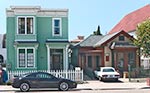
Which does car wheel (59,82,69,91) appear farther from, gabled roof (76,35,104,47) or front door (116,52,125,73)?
gabled roof (76,35,104,47)

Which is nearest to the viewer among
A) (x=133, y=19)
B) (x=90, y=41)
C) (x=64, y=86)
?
(x=64, y=86)

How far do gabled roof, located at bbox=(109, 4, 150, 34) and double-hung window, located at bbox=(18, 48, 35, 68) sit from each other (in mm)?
24809

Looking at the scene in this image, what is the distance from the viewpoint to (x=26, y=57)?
121 feet

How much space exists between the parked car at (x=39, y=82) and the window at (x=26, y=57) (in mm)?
11070

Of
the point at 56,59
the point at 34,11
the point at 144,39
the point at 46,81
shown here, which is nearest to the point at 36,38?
the point at 34,11

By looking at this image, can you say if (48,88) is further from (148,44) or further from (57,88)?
(148,44)

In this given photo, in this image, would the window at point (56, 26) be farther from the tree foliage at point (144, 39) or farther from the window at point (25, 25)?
the tree foliage at point (144, 39)

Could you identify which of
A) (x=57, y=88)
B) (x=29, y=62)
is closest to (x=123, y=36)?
(x=29, y=62)

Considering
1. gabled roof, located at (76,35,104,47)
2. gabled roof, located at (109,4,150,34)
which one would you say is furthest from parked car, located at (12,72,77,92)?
gabled roof, located at (109,4,150,34)

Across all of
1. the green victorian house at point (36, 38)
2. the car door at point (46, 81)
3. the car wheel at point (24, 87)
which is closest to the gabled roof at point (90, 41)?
the green victorian house at point (36, 38)

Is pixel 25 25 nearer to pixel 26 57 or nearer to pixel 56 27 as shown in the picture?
pixel 26 57

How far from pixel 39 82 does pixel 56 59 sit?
13.2 meters

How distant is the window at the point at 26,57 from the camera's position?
121ft

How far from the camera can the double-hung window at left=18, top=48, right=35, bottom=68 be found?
37.0 metres
